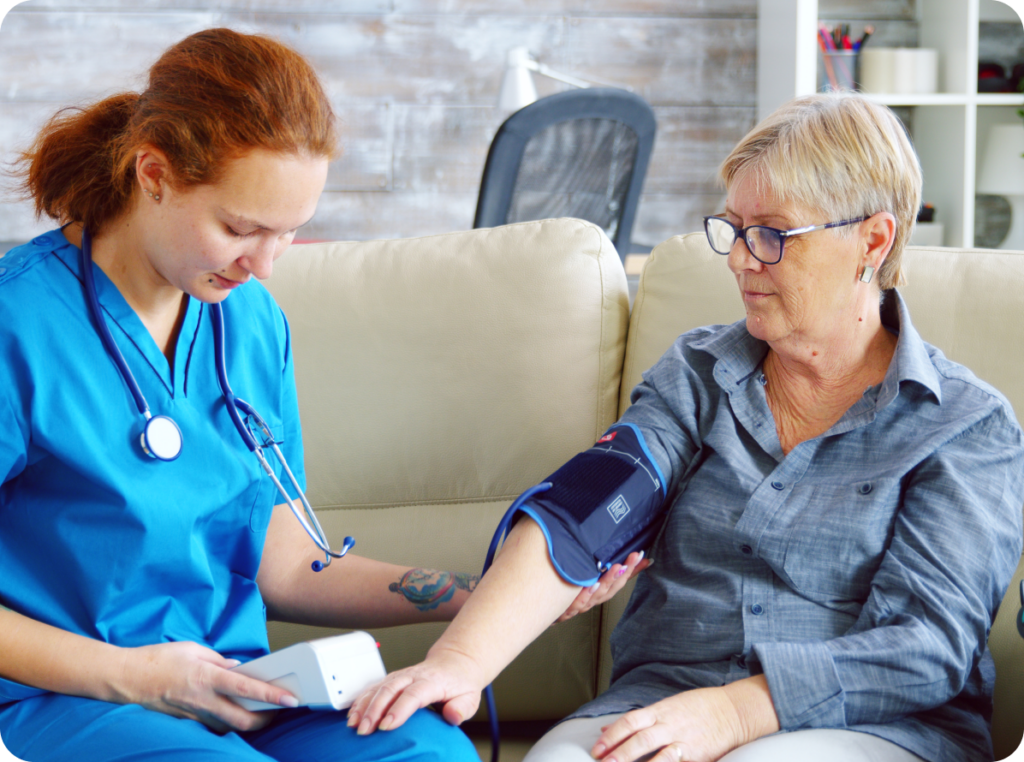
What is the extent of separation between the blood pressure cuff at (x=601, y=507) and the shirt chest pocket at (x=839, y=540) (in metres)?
0.15

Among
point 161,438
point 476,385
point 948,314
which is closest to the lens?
point 161,438

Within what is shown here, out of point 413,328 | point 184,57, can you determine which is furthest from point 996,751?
point 184,57

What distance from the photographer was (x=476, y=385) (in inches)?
56.5

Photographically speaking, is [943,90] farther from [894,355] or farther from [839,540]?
[839,540]

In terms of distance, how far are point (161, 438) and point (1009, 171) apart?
2.90 meters

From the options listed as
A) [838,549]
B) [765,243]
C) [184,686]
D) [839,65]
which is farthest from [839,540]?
[839,65]

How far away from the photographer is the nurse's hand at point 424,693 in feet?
2.92

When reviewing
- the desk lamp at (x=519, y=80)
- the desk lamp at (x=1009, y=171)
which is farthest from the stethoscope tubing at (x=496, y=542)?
the desk lamp at (x=1009, y=171)

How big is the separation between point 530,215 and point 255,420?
148 centimetres

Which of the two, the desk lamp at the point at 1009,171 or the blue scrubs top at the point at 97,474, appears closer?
the blue scrubs top at the point at 97,474

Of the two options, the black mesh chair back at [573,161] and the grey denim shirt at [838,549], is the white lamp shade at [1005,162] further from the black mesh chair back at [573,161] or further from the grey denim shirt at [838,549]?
the grey denim shirt at [838,549]

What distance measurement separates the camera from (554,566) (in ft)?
3.48

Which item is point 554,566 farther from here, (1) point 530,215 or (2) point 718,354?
(1) point 530,215

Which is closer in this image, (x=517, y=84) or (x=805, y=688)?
(x=805, y=688)
